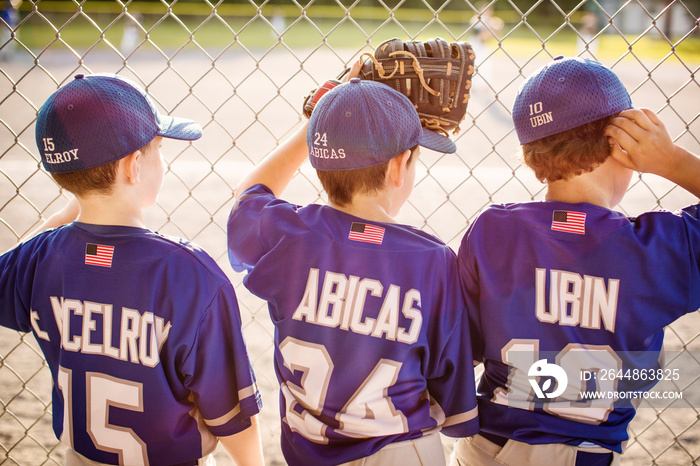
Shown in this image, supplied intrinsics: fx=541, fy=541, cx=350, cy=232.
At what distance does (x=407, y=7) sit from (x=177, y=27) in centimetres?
1216

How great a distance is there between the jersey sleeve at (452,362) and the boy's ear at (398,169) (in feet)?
0.82

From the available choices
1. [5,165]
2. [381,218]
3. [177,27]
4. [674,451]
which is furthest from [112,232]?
[177,27]

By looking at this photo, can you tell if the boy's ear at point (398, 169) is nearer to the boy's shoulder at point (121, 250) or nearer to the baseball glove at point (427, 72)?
the baseball glove at point (427, 72)

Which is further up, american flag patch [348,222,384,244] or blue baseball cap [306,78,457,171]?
blue baseball cap [306,78,457,171]

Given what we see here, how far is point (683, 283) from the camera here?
59.5 inches

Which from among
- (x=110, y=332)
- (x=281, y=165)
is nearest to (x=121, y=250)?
(x=110, y=332)

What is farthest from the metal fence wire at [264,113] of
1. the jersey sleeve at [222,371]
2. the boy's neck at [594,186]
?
the jersey sleeve at [222,371]

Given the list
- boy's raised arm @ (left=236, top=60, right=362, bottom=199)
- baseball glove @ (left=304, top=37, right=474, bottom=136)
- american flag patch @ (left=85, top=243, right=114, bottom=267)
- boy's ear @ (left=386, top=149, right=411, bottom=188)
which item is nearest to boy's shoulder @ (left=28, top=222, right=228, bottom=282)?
american flag patch @ (left=85, top=243, right=114, bottom=267)

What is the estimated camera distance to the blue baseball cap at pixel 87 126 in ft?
4.83

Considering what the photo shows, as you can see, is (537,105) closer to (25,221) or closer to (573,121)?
(573,121)

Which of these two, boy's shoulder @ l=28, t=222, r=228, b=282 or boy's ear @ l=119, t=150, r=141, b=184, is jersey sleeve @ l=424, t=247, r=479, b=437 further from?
boy's ear @ l=119, t=150, r=141, b=184

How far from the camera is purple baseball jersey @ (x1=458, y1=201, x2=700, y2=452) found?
152cm

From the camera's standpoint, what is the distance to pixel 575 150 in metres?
1.61

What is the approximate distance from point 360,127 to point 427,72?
43 centimetres
